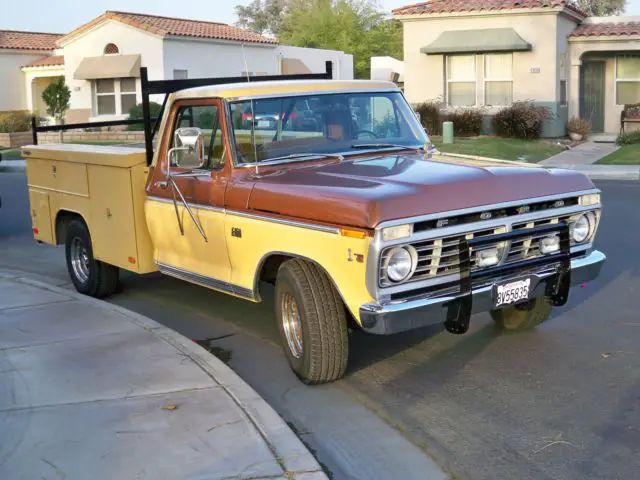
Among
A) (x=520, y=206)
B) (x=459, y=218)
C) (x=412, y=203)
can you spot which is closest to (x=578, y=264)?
(x=520, y=206)

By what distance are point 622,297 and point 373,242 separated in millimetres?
3867

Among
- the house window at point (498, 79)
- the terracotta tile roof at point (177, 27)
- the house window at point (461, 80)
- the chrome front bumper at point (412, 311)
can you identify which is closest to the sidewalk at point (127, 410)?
the chrome front bumper at point (412, 311)

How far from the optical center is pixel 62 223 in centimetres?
938

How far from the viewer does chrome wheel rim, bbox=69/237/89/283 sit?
9063mm

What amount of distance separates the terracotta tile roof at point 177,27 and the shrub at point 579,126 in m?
15.7

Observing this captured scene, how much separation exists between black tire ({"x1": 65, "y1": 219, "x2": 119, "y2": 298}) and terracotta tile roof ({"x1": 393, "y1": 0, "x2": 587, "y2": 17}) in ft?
71.3

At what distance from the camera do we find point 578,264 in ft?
21.0

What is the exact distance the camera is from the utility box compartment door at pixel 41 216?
9438 millimetres

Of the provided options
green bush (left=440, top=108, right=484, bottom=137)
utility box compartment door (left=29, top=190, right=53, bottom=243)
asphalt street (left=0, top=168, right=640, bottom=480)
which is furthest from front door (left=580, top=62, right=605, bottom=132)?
utility box compartment door (left=29, top=190, right=53, bottom=243)

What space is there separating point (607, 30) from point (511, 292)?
83.1 ft

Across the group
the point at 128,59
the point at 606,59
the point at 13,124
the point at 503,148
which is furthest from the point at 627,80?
the point at 13,124

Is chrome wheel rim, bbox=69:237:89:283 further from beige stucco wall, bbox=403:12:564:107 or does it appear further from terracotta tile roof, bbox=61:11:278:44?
terracotta tile roof, bbox=61:11:278:44

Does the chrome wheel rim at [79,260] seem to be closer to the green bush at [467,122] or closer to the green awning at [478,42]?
Answer: the green bush at [467,122]

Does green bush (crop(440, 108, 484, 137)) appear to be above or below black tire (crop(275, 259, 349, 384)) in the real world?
above
